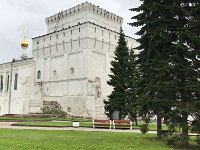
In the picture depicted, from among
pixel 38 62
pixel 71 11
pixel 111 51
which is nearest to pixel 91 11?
pixel 71 11

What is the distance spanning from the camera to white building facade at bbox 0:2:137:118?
44344 millimetres

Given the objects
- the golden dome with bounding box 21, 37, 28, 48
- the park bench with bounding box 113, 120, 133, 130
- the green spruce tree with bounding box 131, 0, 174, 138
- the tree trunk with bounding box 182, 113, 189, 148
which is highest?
the golden dome with bounding box 21, 37, 28, 48

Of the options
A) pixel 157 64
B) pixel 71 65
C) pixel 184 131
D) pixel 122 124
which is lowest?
pixel 122 124

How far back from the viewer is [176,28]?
43.9 ft

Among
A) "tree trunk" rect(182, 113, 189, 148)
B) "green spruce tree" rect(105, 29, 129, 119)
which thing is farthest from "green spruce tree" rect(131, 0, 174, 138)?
"green spruce tree" rect(105, 29, 129, 119)

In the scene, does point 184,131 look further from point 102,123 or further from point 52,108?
point 52,108

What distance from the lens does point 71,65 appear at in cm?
4647

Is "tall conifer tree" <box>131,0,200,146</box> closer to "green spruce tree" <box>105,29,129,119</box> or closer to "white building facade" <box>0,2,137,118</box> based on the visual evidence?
"green spruce tree" <box>105,29,129,119</box>

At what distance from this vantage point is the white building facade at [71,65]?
1746 inches

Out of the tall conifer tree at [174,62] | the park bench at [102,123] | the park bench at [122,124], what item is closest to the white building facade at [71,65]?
the park bench at [102,123]

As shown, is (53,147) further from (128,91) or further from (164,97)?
(128,91)

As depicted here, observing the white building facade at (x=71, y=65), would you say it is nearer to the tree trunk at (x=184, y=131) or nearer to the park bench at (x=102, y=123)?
the park bench at (x=102, y=123)

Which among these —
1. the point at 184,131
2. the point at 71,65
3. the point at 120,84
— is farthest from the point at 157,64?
the point at 71,65

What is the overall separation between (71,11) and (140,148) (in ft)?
136
